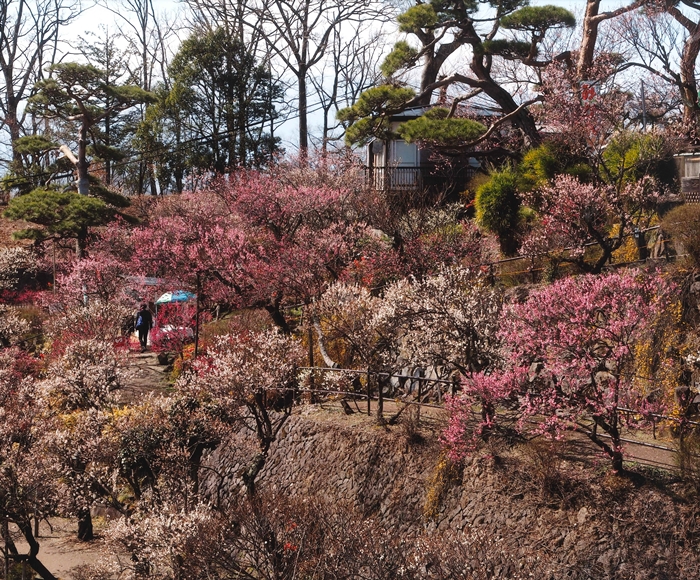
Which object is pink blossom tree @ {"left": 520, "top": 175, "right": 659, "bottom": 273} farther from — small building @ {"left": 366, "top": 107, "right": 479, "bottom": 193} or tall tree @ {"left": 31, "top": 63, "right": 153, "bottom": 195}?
tall tree @ {"left": 31, "top": 63, "right": 153, "bottom": 195}

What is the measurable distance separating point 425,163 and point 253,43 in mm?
14601

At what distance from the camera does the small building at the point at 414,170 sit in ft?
88.6

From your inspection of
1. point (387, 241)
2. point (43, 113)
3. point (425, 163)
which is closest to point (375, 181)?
point (425, 163)

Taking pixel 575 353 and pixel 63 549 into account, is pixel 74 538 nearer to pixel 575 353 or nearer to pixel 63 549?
pixel 63 549

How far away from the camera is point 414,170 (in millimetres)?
27641

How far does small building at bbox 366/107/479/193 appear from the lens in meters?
27.0

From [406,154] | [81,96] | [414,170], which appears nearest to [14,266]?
[81,96]

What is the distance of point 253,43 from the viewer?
37.8m

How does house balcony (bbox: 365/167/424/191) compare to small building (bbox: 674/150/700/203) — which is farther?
house balcony (bbox: 365/167/424/191)

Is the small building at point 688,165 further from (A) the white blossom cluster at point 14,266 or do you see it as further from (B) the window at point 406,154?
(A) the white blossom cluster at point 14,266

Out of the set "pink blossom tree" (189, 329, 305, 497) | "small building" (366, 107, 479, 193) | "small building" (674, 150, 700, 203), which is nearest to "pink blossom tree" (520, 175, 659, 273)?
"small building" (674, 150, 700, 203)

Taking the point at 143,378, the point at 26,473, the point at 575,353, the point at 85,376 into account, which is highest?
the point at 575,353

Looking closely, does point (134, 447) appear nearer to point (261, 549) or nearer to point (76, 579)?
point (76, 579)

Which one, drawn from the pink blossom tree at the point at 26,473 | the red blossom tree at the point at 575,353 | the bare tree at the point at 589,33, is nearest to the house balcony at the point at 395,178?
the bare tree at the point at 589,33
